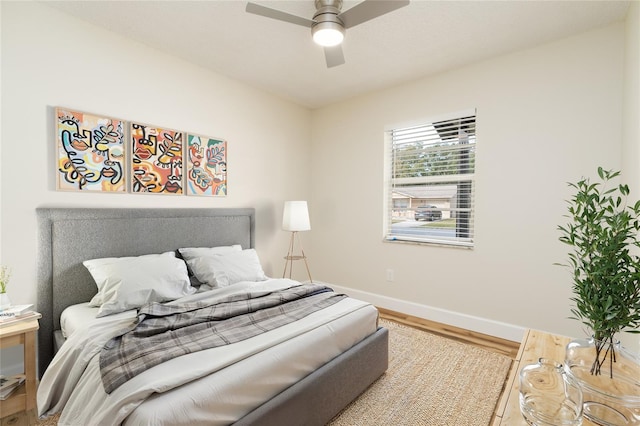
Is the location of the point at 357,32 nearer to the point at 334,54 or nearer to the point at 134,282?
the point at 334,54

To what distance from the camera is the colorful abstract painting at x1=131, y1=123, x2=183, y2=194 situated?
2615mm

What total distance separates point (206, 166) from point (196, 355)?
2.15 m

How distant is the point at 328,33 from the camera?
6.58 ft

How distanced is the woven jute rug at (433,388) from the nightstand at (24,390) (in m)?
1.76

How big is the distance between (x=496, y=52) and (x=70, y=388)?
3.91 metres

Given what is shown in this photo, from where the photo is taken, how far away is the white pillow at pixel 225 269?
2.52m

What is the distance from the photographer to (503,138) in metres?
2.83

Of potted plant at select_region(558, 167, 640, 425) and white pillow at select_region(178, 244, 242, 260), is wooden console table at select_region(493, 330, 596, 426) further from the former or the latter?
white pillow at select_region(178, 244, 242, 260)

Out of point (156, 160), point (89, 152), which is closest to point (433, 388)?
point (156, 160)

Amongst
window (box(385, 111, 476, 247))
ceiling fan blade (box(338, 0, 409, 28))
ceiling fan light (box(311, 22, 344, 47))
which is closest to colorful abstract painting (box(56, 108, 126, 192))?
ceiling fan light (box(311, 22, 344, 47))

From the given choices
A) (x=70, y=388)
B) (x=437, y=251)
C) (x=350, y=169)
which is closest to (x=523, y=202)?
(x=437, y=251)

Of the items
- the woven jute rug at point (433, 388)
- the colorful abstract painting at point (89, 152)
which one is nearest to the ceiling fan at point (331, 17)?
the colorful abstract painting at point (89, 152)

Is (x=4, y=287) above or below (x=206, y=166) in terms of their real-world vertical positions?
below

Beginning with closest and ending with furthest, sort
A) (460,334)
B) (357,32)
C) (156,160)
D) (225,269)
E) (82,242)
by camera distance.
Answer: (82,242) → (357,32) → (225,269) → (156,160) → (460,334)
